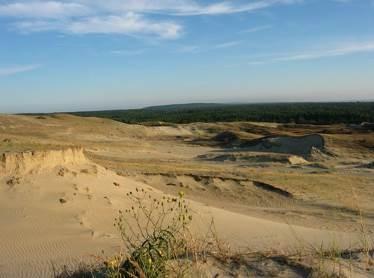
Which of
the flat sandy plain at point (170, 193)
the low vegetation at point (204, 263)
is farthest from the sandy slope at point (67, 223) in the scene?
the low vegetation at point (204, 263)

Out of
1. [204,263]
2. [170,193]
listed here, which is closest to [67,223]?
[204,263]

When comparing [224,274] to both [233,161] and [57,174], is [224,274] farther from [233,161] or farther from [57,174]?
[233,161]

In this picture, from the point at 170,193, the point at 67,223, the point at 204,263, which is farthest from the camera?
the point at 170,193

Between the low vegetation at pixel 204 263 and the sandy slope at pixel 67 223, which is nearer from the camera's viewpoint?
the low vegetation at pixel 204 263

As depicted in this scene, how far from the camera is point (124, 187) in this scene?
13547mm

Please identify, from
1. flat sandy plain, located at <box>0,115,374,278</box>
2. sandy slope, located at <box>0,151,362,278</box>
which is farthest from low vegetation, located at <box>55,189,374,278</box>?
sandy slope, located at <box>0,151,362,278</box>

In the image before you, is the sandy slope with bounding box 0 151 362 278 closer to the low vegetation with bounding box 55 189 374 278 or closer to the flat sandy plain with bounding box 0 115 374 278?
the flat sandy plain with bounding box 0 115 374 278

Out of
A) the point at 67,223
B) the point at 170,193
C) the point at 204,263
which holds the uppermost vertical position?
the point at 204,263

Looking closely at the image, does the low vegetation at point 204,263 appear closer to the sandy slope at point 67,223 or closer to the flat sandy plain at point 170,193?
the flat sandy plain at point 170,193

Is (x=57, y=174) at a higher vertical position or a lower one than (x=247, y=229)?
higher

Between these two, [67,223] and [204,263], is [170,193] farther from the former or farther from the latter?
[204,263]

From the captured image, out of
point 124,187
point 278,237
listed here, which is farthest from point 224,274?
point 124,187

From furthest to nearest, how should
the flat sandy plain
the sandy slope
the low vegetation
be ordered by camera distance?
the flat sandy plain
the sandy slope
the low vegetation

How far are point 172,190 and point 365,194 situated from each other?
6.75 metres
